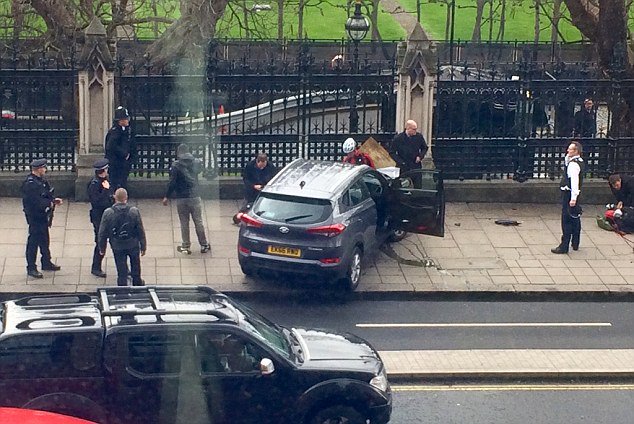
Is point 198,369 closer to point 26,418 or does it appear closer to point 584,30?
point 26,418

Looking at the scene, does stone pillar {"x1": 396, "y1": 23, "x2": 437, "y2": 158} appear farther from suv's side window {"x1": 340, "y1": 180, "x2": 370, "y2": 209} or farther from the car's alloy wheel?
the car's alloy wheel

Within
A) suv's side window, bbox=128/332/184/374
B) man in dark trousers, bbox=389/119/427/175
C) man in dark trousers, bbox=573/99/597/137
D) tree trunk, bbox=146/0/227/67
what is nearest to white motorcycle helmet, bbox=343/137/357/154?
man in dark trousers, bbox=389/119/427/175

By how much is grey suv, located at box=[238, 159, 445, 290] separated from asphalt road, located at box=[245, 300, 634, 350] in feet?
1.70

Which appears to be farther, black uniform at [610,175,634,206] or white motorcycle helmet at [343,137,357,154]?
white motorcycle helmet at [343,137,357,154]

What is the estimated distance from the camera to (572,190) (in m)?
17.1

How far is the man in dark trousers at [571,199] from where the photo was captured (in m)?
17.2

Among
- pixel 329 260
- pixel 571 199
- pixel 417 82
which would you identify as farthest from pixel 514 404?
pixel 417 82

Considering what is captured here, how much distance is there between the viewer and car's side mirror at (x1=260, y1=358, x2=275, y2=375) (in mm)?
9758

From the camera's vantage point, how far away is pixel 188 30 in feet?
83.1

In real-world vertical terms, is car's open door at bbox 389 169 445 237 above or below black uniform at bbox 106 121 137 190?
below

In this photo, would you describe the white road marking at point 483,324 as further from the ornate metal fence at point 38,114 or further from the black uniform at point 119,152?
the ornate metal fence at point 38,114

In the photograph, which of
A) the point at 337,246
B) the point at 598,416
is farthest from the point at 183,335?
the point at 337,246

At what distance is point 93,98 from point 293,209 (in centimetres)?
595

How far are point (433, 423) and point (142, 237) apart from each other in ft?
16.7
